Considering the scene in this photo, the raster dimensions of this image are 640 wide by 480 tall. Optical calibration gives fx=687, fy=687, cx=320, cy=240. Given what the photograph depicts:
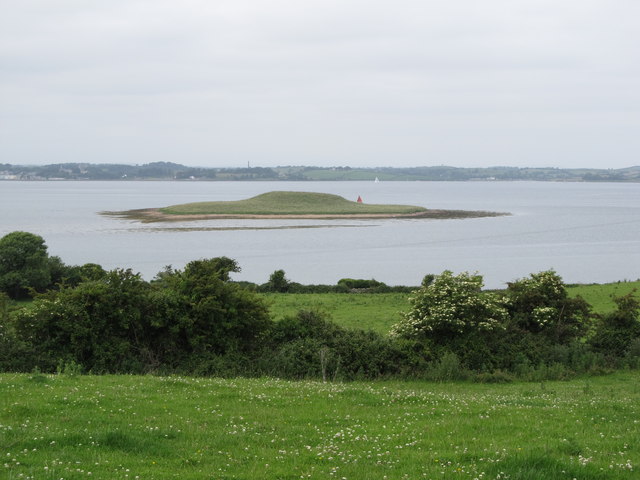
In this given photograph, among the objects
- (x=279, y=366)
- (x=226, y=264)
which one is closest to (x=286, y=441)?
(x=279, y=366)

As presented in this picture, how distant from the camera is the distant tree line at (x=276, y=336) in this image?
20.7 m

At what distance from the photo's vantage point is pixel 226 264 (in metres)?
44.8

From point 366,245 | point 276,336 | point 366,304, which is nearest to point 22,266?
point 366,304

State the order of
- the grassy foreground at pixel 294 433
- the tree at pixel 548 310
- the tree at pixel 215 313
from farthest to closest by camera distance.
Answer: the tree at pixel 548 310 → the tree at pixel 215 313 → the grassy foreground at pixel 294 433

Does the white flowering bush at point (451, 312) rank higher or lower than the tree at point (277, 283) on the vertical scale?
higher

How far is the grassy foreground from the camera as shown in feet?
28.9

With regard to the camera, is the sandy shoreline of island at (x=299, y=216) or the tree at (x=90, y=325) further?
the sandy shoreline of island at (x=299, y=216)

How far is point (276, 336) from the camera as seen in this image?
2289 cm

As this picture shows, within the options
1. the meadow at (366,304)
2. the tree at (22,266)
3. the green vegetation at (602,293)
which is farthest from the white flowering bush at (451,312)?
the tree at (22,266)

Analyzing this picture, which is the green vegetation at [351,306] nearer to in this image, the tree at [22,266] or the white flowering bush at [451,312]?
the white flowering bush at [451,312]

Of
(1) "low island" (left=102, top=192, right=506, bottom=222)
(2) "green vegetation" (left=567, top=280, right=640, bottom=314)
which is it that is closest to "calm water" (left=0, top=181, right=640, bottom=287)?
(1) "low island" (left=102, top=192, right=506, bottom=222)

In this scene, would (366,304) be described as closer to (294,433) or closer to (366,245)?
(294,433)

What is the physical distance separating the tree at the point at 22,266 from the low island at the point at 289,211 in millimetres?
82223

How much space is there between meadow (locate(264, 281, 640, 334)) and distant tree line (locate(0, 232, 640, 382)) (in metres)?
8.11
